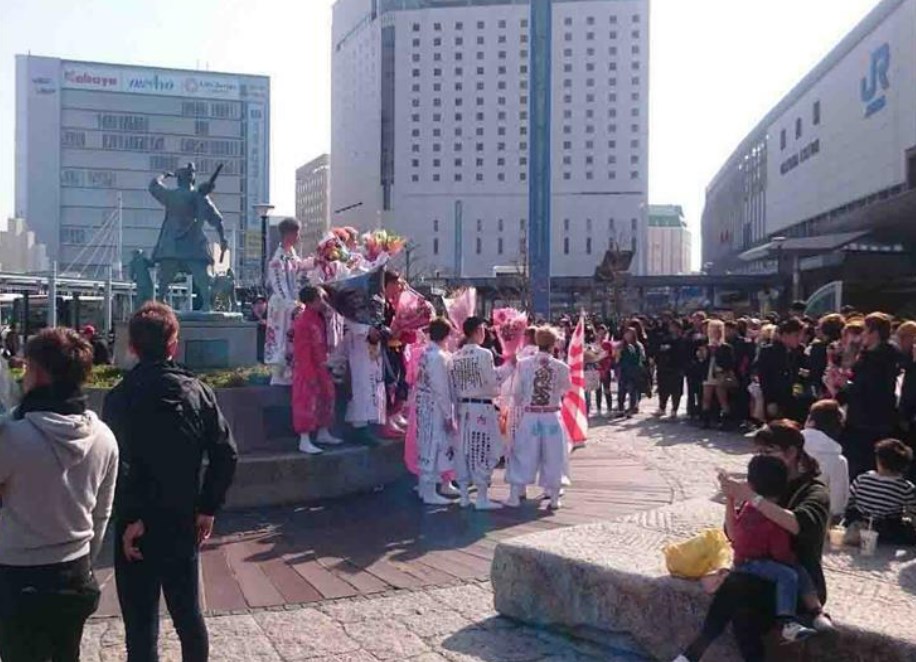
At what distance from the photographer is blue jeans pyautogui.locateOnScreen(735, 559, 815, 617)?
4.70 metres

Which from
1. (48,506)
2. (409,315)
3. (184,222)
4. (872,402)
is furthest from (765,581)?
(184,222)

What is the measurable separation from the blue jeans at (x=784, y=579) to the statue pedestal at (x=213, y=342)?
28.2 feet

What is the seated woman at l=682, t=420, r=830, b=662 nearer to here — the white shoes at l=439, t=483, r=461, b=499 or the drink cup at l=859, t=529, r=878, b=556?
the drink cup at l=859, t=529, r=878, b=556

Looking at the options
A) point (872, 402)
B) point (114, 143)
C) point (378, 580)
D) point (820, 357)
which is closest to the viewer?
point (378, 580)

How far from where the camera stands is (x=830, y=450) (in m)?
6.70

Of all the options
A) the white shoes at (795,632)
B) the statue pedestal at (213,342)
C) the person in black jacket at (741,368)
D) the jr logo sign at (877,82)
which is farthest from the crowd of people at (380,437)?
the jr logo sign at (877,82)

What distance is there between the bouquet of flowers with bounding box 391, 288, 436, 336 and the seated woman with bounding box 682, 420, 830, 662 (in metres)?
6.00

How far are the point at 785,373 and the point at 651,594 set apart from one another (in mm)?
8639

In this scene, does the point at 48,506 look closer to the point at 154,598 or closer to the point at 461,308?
the point at 154,598

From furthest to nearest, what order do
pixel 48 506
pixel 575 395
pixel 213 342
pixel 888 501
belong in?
pixel 213 342 → pixel 575 395 → pixel 888 501 → pixel 48 506

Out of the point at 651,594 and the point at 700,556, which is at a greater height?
the point at 700,556

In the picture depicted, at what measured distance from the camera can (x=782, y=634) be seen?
465 cm

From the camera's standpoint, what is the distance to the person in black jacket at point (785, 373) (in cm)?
1307

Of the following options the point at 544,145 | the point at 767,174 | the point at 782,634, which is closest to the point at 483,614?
the point at 782,634
